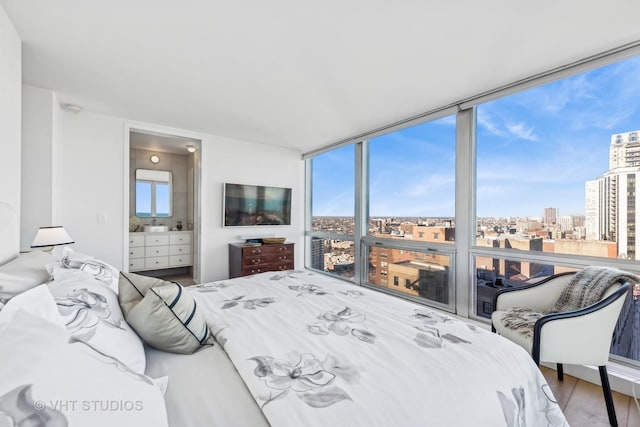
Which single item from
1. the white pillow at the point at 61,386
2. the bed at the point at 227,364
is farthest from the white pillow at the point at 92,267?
the white pillow at the point at 61,386

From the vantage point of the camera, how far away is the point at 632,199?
1.94 m

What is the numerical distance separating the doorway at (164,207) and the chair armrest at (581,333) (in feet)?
13.4

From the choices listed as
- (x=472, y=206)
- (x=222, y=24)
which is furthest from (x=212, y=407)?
(x=472, y=206)

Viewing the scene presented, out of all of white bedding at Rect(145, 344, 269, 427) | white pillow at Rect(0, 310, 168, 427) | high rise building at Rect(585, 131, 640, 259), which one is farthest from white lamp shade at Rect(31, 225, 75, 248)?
high rise building at Rect(585, 131, 640, 259)

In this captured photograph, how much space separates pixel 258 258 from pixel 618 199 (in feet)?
12.7

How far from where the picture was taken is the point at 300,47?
194 cm

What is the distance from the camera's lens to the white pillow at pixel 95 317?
2.82 ft

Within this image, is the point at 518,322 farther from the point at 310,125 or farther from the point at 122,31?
the point at 122,31

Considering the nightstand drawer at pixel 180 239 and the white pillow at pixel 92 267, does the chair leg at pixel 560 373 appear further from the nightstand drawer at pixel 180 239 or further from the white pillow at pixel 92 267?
the nightstand drawer at pixel 180 239

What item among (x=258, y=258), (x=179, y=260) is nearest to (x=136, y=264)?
(x=179, y=260)

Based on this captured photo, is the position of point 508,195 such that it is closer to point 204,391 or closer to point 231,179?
point 204,391

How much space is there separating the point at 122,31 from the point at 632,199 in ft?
12.5

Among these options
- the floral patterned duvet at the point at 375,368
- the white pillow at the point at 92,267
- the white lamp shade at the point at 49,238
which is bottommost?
the floral patterned duvet at the point at 375,368

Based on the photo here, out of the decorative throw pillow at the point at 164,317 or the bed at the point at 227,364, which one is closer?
the bed at the point at 227,364
